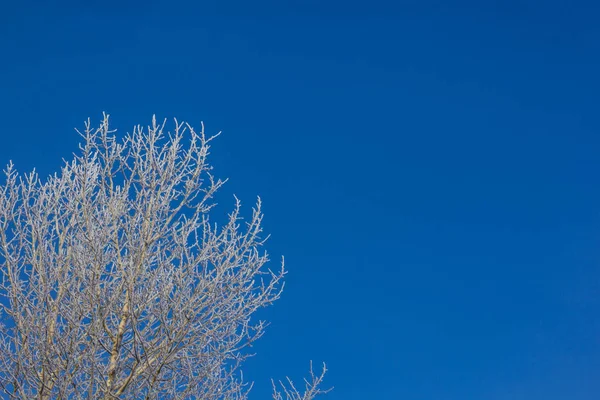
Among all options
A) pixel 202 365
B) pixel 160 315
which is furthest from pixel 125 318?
pixel 202 365

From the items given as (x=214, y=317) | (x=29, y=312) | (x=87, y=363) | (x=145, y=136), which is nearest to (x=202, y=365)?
(x=214, y=317)

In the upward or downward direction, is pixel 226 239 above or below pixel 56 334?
above

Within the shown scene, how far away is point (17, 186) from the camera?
6164mm

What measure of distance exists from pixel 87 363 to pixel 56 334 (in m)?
0.40

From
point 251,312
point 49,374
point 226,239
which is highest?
point 226,239

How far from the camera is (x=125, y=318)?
5.80 meters

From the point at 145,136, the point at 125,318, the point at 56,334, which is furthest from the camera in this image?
the point at 145,136

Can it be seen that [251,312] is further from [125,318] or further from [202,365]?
[125,318]

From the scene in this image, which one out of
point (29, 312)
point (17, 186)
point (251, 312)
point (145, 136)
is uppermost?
point (145, 136)

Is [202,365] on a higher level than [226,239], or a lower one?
lower

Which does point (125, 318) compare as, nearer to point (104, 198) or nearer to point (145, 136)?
point (104, 198)

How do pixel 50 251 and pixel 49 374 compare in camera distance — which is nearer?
pixel 49 374

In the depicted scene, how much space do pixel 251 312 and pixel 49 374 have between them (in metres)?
1.75

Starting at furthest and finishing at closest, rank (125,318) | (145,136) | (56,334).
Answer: (145,136), (125,318), (56,334)
